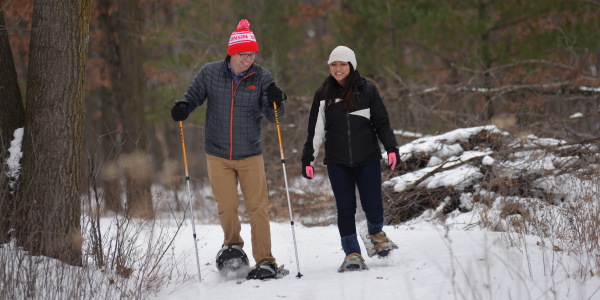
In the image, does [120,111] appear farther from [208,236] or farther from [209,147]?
[209,147]

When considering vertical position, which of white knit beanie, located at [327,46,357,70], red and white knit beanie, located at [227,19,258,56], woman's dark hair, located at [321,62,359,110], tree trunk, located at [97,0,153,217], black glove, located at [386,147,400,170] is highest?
tree trunk, located at [97,0,153,217]

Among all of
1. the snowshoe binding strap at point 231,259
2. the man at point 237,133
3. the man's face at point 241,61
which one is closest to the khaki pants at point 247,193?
the man at point 237,133

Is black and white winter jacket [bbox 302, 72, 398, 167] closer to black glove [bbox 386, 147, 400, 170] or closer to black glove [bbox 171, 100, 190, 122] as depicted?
black glove [bbox 386, 147, 400, 170]

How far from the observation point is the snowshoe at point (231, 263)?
4.12 metres

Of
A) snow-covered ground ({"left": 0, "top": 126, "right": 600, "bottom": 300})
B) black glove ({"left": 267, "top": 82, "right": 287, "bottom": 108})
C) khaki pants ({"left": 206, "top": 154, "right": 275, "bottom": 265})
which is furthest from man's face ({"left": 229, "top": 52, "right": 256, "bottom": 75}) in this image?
snow-covered ground ({"left": 0, "top": 126, "right": 600, "bottom": 300})

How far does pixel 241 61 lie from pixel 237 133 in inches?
24.3

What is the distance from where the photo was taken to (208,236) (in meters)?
6.44

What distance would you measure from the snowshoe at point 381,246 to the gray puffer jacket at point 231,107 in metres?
1.27

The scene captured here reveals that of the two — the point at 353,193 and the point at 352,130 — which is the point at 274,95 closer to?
the point at 352,130

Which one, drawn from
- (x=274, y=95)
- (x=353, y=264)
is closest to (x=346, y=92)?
(x=274, y=95)

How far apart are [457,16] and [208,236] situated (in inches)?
327

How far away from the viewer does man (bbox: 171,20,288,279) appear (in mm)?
4086

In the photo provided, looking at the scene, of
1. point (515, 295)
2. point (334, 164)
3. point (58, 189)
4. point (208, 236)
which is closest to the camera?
point (515, 295)

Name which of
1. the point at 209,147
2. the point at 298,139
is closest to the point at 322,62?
the point at 298,139
